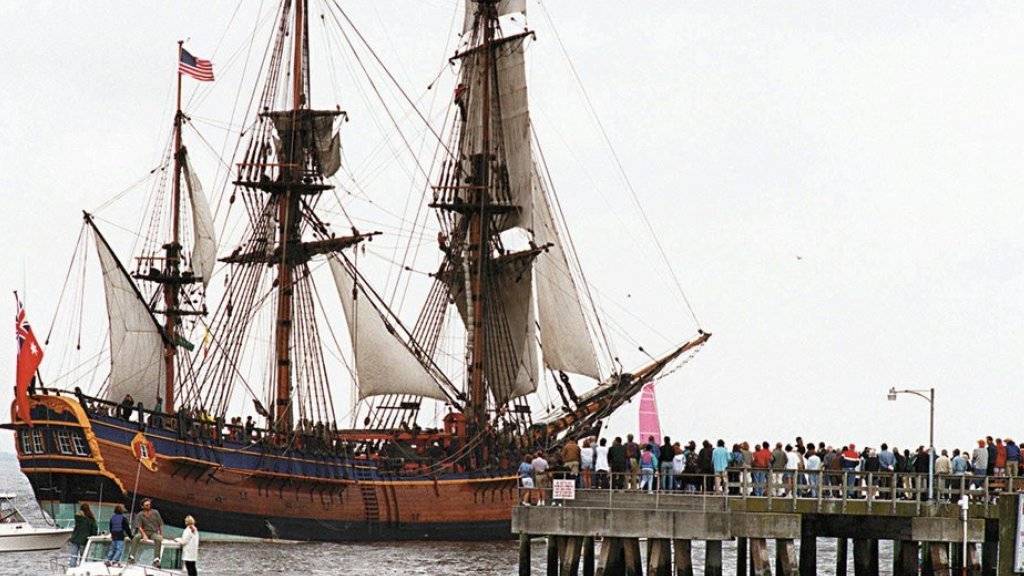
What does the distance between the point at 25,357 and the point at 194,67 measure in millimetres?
14172

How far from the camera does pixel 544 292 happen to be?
3671 inches

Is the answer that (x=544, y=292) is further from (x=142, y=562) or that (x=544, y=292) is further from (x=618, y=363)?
(x=142, y=562)

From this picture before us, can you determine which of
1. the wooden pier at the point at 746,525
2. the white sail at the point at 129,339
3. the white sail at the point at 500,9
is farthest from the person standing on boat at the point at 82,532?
the white sail at the point at 500,9

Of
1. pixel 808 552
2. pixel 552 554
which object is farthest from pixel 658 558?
pixel 808 552

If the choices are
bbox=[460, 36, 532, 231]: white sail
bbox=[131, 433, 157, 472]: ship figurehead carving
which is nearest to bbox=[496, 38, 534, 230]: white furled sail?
bbox=[460, 36, 532, 231]: white sail

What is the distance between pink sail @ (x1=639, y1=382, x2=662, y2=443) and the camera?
81.1 meters

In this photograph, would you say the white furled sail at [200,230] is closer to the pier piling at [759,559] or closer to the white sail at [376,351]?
the white sail at [376,351]

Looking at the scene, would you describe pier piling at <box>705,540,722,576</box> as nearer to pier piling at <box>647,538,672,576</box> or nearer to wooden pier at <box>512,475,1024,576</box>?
wooden pier at <box>512,475,1024,576</box>

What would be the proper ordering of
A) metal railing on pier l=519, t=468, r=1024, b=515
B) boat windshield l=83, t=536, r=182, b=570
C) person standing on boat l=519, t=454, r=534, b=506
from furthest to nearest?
1. person standing on boat l=519, t=454, r=534, b=506
2. metal railing on pier l=519, t=468, r=1024, b=515
3. boat windshield l=83, t=536, r=182, b=570

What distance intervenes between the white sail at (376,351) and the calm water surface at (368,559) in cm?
729

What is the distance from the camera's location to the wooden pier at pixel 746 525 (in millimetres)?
46625

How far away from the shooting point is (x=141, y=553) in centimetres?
4312

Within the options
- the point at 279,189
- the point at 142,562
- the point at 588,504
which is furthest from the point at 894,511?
the point at 279,189

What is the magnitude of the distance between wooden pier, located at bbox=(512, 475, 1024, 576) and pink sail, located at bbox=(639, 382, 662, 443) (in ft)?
96.7
